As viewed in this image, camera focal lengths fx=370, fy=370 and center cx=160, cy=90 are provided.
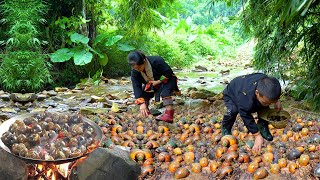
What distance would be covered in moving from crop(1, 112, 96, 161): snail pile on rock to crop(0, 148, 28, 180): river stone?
41cm

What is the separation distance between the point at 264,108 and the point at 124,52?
5.74 metres

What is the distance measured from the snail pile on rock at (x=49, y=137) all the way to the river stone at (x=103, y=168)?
45 centimetres

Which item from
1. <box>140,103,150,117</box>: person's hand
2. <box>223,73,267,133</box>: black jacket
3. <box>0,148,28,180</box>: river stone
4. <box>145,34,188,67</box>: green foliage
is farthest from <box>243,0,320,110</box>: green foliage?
<box>145,34,188,67</box>: green foliage

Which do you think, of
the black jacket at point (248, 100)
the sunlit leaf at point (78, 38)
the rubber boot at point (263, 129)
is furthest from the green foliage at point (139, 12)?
the rubber boot at point (263, 129)

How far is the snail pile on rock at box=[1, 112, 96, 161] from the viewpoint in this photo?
6.87 feet

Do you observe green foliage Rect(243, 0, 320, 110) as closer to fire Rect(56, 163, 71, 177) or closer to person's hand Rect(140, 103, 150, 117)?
person's hand Rect(140, 103, 150, 117)

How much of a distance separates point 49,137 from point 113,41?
5.54 meters

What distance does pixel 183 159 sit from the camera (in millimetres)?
3045

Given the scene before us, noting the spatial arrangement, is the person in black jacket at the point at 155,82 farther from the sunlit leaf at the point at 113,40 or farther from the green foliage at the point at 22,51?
the sunlit leaf at the point at 113,40

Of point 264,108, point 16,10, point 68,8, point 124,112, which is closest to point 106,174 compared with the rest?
point 264,108

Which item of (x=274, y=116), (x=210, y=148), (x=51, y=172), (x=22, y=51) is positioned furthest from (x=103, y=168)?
(x=22, y=51)

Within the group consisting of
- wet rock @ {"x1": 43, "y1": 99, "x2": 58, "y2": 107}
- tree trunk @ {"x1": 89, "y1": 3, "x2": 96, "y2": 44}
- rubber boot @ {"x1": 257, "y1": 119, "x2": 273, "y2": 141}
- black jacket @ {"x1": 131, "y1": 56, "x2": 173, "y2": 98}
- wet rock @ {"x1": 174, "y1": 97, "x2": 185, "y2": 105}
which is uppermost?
tree trunk @ {"x1": 89, "y1": 3, "x2": 96, "y2": 44}

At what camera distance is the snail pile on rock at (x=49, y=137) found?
209 cm

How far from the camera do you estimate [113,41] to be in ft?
25.0
